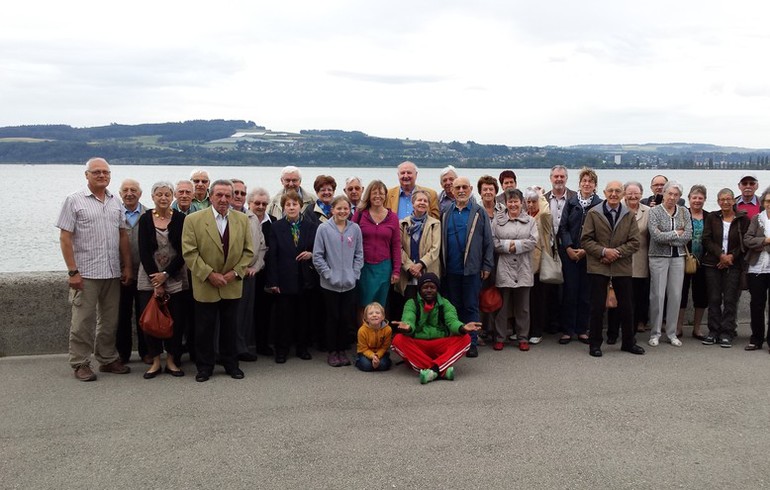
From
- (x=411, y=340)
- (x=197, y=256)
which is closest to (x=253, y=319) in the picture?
(x=197, y=256)

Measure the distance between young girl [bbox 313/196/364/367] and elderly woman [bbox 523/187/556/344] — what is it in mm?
2201

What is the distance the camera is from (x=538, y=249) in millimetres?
7398

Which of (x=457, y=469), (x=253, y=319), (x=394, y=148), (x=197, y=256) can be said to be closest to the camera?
(x=457, y=469)

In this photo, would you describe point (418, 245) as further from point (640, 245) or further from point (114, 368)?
point (114, 368)

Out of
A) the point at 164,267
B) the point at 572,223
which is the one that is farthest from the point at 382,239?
the point at 572,223

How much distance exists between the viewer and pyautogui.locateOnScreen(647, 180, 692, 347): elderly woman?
721cm

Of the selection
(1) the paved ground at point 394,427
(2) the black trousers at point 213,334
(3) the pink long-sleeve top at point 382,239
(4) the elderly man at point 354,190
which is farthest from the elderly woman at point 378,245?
(2) the black trousers at point 213,334

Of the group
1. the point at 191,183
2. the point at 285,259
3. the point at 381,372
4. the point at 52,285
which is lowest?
the point at 381,372

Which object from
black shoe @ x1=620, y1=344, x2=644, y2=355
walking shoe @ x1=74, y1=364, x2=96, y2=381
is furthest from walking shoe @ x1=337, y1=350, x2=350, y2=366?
black shoe @ x1=620, y1=344, x2=644, y2=355

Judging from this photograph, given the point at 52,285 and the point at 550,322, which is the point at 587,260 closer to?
the point at 550,322

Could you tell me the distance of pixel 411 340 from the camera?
248 inches

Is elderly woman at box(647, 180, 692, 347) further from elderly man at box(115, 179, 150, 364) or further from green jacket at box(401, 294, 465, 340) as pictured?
elderly man at box(115, 179, 150, 364)

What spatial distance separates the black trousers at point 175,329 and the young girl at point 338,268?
1.40 m

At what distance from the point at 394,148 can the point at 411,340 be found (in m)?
65.4
